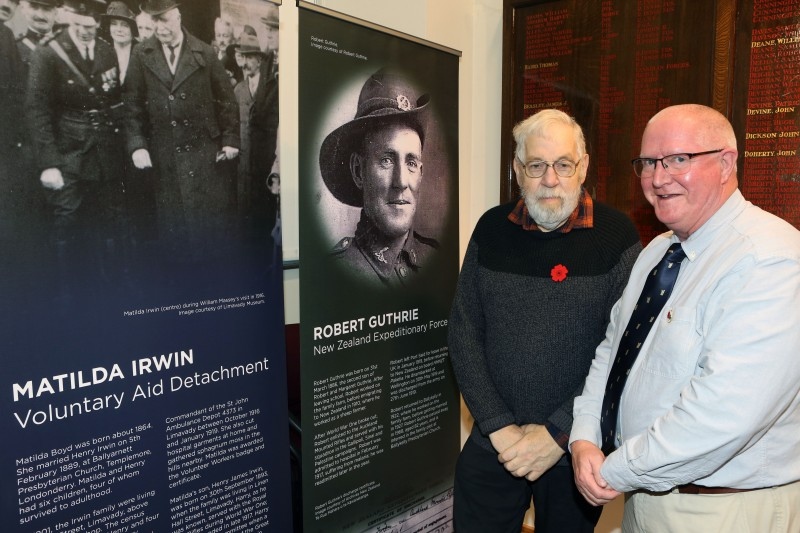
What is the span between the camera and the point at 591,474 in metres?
1.50

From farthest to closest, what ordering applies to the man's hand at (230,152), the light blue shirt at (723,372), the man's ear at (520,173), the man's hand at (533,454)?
the man's ear at (520,173)
the man's hand at (533,454)
the man's hand at (230,152)
the light blue shirt at (723,372)

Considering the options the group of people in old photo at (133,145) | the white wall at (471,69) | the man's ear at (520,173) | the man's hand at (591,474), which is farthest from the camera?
the white wall at (471,69)

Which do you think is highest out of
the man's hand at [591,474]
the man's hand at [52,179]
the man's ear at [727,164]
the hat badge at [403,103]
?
the hat badge at [403,103]

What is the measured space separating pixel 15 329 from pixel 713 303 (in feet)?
4.90

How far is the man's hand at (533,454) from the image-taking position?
70.9 inches

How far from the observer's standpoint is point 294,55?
234cm

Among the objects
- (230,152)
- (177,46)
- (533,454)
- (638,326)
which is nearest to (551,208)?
(638,326)

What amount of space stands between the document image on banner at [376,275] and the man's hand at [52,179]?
27.2 inches

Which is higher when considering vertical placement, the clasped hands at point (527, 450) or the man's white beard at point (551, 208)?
the man's white beard at point (551, 208)

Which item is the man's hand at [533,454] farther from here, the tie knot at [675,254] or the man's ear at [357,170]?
the man's ear at [357,170]

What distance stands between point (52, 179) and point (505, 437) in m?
1.36

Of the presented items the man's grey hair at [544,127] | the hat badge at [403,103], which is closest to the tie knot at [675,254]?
the man's grey hair at [544,127]

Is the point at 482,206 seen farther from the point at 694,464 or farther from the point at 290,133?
the point at 694,464

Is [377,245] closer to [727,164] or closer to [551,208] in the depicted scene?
[551,208]
